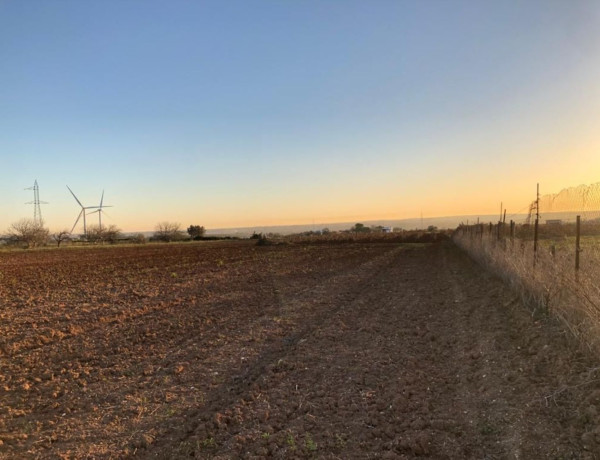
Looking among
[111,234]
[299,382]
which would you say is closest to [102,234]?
[111,234]

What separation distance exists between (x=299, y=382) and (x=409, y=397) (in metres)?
1.46

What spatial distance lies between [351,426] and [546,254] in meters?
6.15

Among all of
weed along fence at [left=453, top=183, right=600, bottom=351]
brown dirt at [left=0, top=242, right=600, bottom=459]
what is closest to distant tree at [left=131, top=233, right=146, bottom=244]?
brown dirt at [left=0, top=242, right=600, bottom=459]

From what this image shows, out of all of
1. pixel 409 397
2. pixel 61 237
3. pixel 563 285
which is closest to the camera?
pixel 409 397

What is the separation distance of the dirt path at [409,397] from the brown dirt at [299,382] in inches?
0.8

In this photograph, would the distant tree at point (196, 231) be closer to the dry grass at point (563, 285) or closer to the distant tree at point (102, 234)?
the distant tree at point (102, 234)

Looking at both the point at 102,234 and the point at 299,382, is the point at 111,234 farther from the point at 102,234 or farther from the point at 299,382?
the point at 299,382

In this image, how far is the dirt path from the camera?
3.81 m

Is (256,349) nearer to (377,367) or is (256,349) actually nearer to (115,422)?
(377,367)

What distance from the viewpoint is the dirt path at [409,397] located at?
381 centimetres

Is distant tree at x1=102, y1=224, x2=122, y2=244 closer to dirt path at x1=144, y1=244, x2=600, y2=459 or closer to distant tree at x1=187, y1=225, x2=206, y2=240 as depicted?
distant tree at x1=187, y1=225, x2=206, y2=240

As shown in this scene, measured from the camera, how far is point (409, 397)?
16.0ft

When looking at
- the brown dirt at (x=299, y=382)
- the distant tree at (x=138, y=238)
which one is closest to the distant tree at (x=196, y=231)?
the distant tree at (x=138, y=238)

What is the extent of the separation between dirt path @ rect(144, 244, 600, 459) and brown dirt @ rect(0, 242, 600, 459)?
20 millimetres
